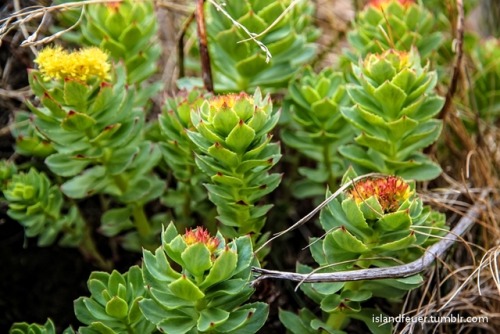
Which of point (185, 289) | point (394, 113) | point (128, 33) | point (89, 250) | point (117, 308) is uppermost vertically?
point (128, 33)

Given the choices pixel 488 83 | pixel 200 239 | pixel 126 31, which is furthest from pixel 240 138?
pixel 488 83

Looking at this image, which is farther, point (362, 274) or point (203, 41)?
point (203, 41)

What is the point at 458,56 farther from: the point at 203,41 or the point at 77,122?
the point at 77,122

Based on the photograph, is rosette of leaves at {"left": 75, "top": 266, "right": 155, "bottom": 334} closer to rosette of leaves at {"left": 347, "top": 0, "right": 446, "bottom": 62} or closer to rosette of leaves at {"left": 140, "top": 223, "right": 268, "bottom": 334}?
rosette of leaves at {"left": 140, "top": 223, "right": 268, "bottom": 334}

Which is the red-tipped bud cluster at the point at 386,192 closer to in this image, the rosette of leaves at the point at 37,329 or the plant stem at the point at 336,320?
the plant stem at the point at 336,320

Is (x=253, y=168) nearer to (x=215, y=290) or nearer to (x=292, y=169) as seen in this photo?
(x=215, y=290)

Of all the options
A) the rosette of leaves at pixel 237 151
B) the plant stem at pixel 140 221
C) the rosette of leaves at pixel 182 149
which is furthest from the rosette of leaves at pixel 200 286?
Answer: the plant stem at pixel 140 221
